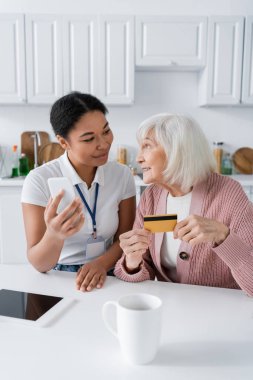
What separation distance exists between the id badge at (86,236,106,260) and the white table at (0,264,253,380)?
0.39 m

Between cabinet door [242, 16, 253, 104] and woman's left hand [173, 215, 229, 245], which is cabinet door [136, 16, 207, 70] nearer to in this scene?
cabinet door [242, 16, 253, 104]

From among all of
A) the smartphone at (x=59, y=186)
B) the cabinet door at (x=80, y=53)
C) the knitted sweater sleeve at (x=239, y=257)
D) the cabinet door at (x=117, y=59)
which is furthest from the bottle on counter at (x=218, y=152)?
the smartphone at (x=59, y=186)

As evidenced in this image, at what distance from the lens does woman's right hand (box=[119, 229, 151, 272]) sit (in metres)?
1.07

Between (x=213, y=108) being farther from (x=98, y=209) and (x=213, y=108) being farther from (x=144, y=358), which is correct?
(x=144, y=358)

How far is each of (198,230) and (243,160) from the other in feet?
9.36

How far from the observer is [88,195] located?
1530 millimetres

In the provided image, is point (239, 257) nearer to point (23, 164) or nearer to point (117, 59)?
point (117, 59)

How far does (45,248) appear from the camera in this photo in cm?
118

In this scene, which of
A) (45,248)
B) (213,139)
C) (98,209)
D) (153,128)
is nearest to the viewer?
(45,248)

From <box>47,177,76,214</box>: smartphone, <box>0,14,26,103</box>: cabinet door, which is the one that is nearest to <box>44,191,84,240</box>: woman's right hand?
<box>47,177,76,214</box>: smartphone

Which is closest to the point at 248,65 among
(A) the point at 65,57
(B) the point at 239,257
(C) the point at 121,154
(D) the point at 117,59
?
(D) the point at 117,59

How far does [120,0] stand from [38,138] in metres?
1.53

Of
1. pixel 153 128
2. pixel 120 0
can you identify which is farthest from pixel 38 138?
pixel 153 128

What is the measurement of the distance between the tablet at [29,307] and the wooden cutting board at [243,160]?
2.99 metres
